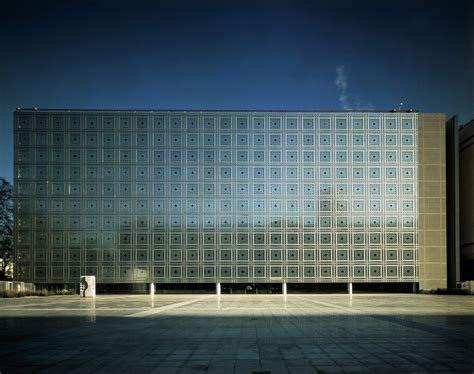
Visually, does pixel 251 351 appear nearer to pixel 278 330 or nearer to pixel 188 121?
pixel 278 330

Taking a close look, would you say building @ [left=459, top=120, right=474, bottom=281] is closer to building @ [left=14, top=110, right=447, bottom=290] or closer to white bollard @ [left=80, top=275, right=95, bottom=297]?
building @ [left=14, top=110, right=447, bottom=290]

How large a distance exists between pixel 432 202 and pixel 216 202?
90.0 ft

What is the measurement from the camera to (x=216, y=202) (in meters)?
60.9

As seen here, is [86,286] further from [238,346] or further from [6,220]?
[238,346]

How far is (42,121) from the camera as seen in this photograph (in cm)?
6097

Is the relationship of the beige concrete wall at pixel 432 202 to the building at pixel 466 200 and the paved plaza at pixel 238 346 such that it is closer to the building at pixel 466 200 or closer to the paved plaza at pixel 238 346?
the building at pixel 466 200

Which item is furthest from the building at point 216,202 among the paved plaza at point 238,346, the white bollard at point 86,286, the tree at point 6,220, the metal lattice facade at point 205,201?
the paved plaza at point 238,346

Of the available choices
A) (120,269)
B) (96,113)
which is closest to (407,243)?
(120,269)

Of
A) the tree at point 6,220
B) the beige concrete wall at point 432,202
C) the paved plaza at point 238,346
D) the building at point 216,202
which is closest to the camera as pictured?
the paved plaza at point 238,346

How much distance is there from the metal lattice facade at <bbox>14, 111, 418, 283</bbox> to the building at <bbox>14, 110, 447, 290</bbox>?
0.13 m

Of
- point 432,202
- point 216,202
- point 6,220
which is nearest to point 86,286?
point 216,202

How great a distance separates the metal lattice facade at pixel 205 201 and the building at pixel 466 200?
715cm

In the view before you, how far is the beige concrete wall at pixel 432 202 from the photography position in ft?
199

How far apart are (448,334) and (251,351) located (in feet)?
23.3
